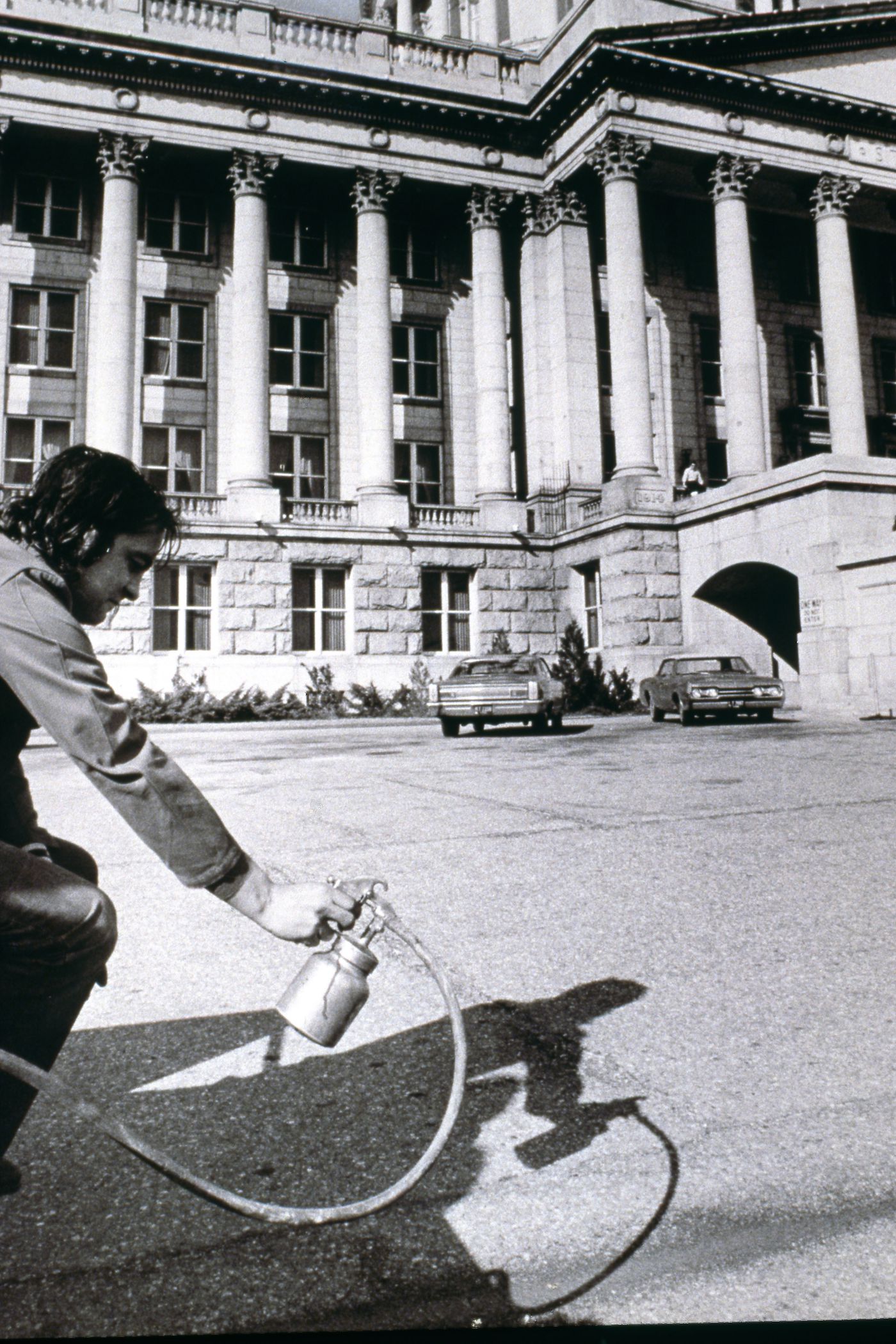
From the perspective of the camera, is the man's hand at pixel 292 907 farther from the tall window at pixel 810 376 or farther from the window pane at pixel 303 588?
the tall window at pixel 810 376

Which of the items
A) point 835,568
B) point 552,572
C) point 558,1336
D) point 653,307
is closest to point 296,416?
point 552,572

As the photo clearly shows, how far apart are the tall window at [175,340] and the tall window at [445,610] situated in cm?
919

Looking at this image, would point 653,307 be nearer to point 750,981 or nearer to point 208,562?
point 208,562

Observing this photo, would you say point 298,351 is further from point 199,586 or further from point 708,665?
point 708,665

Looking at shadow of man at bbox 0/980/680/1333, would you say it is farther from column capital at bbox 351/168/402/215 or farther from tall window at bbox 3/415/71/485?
column capital at bbox 351/168/402/215

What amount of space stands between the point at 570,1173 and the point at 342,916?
3.39 ft

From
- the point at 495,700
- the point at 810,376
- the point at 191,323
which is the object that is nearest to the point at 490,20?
the point at 810,376

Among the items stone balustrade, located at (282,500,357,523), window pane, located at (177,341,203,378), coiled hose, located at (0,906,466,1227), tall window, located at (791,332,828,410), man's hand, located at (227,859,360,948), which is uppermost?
tall window, located at (791,332,828,410)

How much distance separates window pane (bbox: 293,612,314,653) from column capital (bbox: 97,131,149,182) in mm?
12762

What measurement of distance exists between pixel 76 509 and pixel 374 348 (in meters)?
28.6

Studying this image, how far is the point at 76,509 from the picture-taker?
1862mm

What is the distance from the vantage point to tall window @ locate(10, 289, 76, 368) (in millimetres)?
28234

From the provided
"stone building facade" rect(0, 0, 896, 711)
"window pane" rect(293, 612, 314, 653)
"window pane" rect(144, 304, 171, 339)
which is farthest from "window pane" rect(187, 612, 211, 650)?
"window pane" rect(144, 304, 171, 339)

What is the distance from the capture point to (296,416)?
30.4 metres
